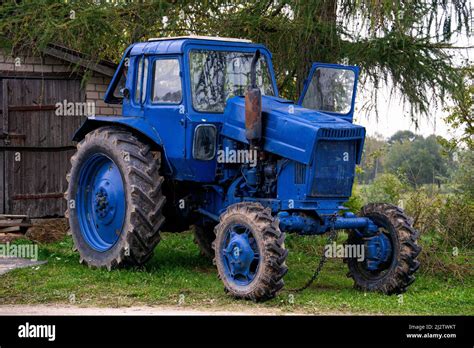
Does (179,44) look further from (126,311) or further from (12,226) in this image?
(12,226)

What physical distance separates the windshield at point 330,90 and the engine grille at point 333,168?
995 mm

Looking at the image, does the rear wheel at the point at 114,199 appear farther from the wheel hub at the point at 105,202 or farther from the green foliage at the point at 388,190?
the green foliage at the point at 388,190

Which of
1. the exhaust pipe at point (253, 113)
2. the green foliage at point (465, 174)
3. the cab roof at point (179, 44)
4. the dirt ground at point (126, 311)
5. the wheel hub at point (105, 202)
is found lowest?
the dirt ground at point (126, 311)

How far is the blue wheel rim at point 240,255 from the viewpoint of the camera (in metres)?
9.34

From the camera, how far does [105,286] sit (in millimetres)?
10219

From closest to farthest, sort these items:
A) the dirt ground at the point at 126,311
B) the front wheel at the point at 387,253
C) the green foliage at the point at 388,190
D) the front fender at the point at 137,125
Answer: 1. the dirt ground at the point at 126,311
2. the front wheel at the point at 387,253
3. the front fender at the point at 137,125
4. the green foliage at the point at 388,190

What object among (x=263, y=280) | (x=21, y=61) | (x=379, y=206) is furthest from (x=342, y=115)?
(x=21, y=61)

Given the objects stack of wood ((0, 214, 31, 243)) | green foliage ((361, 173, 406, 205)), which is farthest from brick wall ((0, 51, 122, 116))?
green foliage ((361, 173, 406, 205))

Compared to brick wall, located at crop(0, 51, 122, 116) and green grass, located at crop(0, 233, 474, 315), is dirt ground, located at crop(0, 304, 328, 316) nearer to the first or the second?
green grass, located at crop(0, 233, 474, 315)

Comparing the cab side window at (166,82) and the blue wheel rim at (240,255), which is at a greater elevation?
the cab side window at (166,82)

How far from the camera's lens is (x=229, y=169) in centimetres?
1078

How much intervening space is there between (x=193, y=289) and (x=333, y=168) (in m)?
2.04

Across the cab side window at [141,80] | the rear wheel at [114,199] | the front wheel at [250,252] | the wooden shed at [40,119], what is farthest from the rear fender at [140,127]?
the wooden shed at [40,119]

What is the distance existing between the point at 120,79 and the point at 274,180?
3246 mm
